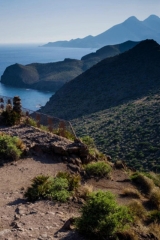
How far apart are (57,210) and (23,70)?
139m

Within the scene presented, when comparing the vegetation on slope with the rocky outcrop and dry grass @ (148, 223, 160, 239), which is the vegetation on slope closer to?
the rocky outcrop

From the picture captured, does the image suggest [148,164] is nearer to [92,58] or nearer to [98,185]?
[98,185]

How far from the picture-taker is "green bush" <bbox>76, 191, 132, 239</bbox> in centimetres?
594

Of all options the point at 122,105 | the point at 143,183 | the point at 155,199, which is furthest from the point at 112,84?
the point at 155,199

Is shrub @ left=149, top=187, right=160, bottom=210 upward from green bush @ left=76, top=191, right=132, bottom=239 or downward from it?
downward

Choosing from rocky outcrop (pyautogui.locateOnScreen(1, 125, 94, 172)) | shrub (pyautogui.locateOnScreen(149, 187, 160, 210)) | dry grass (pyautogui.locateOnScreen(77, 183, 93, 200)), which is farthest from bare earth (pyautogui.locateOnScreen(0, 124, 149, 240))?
shrub (pyautogui.locateOnScreen(149, 187, 160, 210))

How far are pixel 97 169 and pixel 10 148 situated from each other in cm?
313

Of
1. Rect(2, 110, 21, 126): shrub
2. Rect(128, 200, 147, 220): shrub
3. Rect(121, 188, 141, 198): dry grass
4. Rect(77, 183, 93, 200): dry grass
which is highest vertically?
Rect(2, 110, 21, 126): shrub

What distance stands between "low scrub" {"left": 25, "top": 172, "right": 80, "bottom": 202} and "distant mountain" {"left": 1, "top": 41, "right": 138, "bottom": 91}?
117185 mm

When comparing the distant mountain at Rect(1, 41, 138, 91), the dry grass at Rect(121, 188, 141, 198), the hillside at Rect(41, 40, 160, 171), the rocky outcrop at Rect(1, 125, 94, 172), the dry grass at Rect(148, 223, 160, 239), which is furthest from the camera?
the distant mountain at Rect(1, 41, 138, 91)

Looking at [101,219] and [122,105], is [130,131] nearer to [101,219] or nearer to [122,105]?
[122,105]

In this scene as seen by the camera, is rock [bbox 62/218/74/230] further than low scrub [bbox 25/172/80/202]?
No

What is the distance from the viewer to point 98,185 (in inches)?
420

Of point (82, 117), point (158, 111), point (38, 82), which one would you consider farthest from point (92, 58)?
point (158, 111)
